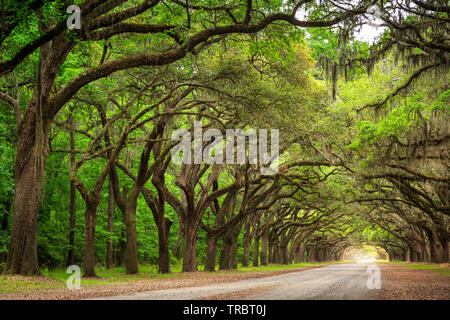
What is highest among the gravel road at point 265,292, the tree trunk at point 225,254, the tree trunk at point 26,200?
the tree trunk at point 26,200

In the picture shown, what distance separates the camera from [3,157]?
82.5ft

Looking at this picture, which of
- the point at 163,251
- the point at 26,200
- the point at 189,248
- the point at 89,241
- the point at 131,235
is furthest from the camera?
the point at 189,248

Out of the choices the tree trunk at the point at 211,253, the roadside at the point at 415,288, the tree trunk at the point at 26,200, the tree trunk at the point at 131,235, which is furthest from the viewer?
the tree trunk at the point at 211,253

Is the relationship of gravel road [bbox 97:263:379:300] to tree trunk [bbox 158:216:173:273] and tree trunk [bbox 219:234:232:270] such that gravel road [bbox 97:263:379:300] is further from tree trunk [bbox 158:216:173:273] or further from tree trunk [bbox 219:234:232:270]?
tree trunk [bbox 219:234:232:270]

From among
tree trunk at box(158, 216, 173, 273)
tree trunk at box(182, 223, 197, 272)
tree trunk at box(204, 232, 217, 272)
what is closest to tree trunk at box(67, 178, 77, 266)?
tree trunk at box(158, 216, 173, 273)

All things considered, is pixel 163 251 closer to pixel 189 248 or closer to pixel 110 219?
pixel 189 248

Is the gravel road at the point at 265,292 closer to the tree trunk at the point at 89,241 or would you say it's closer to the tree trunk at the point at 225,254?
the tree trunk at the point at 89,241

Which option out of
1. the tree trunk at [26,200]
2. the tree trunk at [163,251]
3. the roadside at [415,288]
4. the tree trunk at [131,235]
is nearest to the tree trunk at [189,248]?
the tree trunk at [163,251]

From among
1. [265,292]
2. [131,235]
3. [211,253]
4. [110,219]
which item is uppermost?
[110,219]

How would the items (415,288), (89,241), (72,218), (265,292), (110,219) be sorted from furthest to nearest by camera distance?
(110,219) → (72,218) → (89,241) → (415,288) → (265,292)

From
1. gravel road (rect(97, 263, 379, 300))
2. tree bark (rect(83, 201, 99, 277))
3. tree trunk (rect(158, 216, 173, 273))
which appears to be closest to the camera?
gravel road (rect(97, 263, 379, 300))

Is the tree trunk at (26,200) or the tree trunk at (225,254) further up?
the tree trunk at (26,200)

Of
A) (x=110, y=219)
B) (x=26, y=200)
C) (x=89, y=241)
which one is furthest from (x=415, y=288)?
(x=110, y=219)

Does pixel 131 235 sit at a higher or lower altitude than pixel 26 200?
lower
